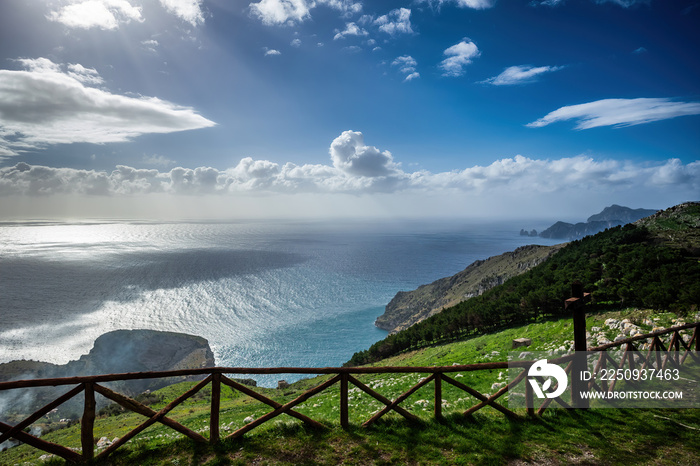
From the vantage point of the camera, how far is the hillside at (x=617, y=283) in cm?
2472

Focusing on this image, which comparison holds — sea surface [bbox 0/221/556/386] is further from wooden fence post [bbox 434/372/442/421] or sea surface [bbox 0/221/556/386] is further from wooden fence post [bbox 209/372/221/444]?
wooden fence post [bbox 434/372/442/421]

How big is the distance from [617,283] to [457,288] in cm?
8796

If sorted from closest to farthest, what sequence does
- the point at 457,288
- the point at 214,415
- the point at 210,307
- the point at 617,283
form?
the point at 214,415
the point at 617,283
the point at 457,288
the point at 210,307

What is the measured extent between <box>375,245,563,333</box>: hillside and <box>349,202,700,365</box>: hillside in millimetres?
45655

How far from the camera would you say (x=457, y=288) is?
379 ft

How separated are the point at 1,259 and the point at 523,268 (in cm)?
29382

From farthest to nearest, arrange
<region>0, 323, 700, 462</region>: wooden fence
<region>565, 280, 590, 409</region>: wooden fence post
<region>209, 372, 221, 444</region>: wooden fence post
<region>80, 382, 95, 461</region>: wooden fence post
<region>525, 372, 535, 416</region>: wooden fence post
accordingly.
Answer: <region>565, 280, 590, 409</region>: wooden fence post
<region>525, 372, 535, 416</region>: wooden fence post
<region>209, 372, 221, 444</region>: wooden fence post
<region>80, 382, 95, 461</region>: wooden fence post
<region>0, 323, 700, 462</region>: wooden fence

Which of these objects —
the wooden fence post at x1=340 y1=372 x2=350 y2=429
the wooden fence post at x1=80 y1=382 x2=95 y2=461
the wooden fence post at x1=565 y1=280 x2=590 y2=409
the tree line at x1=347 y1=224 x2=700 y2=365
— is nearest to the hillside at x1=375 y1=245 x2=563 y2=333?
the tree line at x1=347 y1=224 x2=700 y2=365

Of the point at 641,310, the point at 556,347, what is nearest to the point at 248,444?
the point at 556,347

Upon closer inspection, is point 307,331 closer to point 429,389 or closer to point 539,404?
point 429,389

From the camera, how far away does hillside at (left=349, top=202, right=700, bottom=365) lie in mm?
24719

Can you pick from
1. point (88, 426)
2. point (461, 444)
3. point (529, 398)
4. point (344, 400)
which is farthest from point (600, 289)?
point (88, 426)

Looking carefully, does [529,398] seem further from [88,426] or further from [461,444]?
[88,426]

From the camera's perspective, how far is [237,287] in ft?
468
